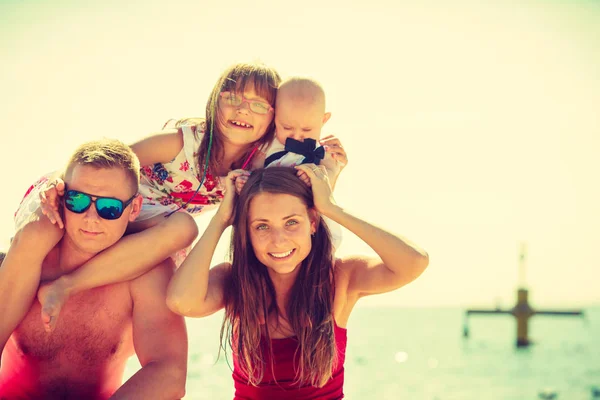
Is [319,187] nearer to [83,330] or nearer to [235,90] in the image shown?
[235,90]

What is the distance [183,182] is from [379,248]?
1656 mm

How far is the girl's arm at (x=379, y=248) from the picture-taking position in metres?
3.75

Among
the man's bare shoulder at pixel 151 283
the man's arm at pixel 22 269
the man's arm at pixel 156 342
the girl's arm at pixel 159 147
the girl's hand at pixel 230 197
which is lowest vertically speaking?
the man's arm at pixel 156 342

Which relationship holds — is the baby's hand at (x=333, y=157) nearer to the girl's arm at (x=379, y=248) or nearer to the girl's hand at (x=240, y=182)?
the girl's arm at (x=379, y=248)

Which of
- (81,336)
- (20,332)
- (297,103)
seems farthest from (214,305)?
(297,103)

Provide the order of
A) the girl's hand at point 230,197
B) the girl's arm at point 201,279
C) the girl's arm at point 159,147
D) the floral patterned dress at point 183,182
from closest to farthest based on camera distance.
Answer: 1. the girl's arm at point 201,279
2. the girl's hand at point 230,197
3. the girl's arm at point 159,147
4. the floral patterned dress at point 183,182

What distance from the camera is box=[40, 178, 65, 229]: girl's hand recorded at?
140 inches

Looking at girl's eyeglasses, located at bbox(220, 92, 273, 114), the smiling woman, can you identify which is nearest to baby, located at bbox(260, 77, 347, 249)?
girl's eyeglasses, located at bbox(220, 92, 273, 114)

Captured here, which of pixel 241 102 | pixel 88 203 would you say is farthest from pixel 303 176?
pixel 88 203

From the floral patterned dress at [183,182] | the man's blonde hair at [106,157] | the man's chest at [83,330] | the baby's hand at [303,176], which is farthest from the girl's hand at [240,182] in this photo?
the man's chest at [83,330]

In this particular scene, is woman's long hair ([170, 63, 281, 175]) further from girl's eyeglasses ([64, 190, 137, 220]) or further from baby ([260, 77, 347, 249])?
girl's eyeglasses ([64, 190, 137, 220])

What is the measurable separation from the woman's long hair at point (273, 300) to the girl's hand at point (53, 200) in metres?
1.06

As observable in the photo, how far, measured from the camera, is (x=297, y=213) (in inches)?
152

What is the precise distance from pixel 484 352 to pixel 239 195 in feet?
184
